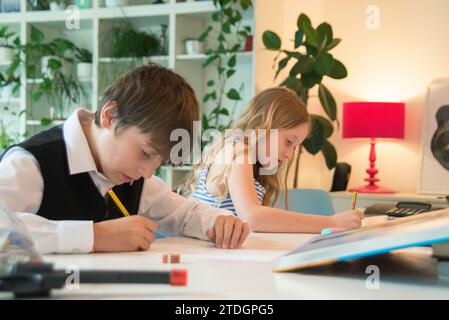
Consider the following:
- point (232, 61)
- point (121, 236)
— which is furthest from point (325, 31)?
point (121, 236)

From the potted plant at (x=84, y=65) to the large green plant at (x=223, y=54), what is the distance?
30.8 inches

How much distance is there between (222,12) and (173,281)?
10.7 ft

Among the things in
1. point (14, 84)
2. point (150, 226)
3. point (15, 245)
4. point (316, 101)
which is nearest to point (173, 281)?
point (15, 245)

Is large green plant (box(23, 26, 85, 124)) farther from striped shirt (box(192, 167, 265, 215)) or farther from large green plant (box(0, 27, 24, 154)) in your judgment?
striped shirt (box(192, 167, 265, 215))

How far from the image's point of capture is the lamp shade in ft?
12.0

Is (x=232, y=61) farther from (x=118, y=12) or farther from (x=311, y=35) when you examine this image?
(x=118, y=12)

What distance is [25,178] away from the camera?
114cm

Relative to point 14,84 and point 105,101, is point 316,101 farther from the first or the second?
point 105,101

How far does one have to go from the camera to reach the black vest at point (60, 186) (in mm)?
1190

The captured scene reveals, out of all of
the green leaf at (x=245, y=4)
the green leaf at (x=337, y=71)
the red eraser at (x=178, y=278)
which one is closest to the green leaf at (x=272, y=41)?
the green leaf at (x=245, y=4)

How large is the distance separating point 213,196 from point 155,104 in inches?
31.3

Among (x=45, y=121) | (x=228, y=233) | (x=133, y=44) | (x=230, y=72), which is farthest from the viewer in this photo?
(x=45, y=121)

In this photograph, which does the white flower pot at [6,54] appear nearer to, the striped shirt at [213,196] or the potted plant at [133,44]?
the potted plant at [133,44]

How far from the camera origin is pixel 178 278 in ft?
2.03
